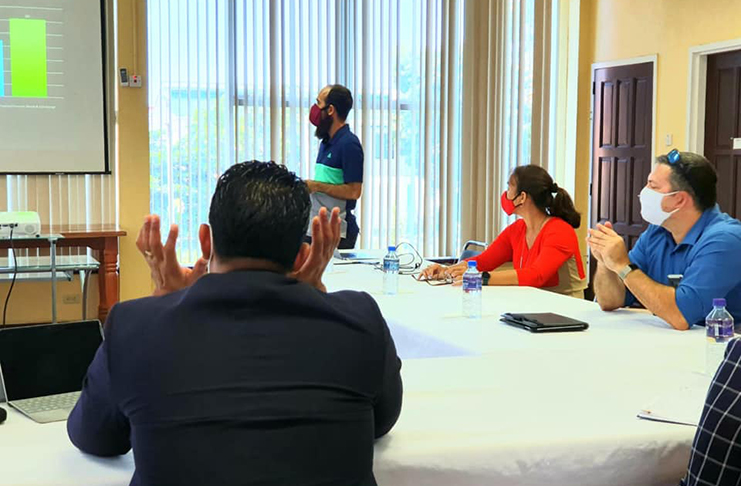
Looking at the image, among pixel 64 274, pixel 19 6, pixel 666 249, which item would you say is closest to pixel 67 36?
pixel 19 6

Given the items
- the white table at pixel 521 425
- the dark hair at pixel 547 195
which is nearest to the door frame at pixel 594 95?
the dark hair at pixel 547 195

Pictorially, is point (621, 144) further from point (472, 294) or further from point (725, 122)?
point (472, 294)

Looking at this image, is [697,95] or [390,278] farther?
[697,95]

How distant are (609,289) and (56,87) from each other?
463cm

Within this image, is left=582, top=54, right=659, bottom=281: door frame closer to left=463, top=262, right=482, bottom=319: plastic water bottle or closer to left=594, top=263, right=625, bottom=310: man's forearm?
left=594, top=263, right=625, bottom=310: man's forearm

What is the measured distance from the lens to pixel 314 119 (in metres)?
4.62

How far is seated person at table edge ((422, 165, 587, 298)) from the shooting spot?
345cm

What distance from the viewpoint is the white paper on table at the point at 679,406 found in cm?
160

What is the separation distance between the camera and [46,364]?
5.51 feet

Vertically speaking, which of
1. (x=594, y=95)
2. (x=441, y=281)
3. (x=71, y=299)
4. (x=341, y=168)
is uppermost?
(x=594, y=95)

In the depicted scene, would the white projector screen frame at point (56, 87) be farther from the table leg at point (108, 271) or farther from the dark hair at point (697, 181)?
the dark hair at point (697, 181)

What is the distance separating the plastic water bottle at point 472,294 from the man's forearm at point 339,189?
Result: 1613mm

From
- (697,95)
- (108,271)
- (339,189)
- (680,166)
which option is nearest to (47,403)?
(680,166)

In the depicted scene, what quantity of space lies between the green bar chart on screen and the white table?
4.63m
